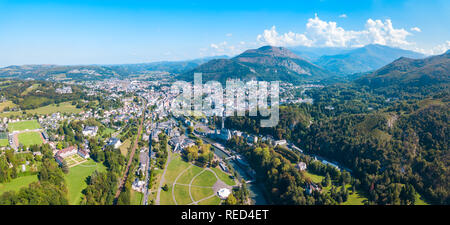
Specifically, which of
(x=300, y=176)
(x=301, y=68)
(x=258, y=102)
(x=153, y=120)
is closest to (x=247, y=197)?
(x=300, y=176)

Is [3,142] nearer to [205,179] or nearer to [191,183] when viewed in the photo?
[191,183]

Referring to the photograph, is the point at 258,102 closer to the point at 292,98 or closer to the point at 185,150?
the point at 292,98

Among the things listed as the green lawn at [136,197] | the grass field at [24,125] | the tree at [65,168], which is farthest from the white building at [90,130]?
the green lawn at [136,197]

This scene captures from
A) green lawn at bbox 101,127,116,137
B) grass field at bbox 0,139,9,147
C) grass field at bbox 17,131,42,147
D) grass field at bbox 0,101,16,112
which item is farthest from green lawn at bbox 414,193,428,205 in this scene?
grass field at bbox 0,101,16,112

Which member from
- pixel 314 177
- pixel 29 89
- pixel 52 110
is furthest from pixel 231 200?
pixel 29 89

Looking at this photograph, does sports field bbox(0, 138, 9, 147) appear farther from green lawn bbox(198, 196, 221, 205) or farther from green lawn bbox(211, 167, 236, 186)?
green lawn bbox(198, 196, 221, 205)
